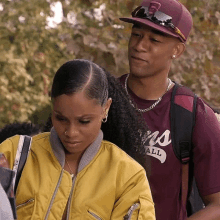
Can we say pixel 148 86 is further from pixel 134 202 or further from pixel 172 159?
pixel 134 202

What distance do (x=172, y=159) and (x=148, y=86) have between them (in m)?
0.52

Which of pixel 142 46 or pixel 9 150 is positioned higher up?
pixel 142 46

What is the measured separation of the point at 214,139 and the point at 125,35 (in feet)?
10.7

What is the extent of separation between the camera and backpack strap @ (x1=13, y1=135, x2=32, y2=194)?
304cm

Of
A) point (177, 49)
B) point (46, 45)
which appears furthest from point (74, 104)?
point (46, 45)

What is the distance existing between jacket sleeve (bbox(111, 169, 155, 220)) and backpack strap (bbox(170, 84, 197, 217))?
75cm

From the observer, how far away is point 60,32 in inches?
264

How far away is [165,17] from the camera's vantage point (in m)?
4.08

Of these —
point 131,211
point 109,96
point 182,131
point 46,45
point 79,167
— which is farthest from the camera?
point 46,45

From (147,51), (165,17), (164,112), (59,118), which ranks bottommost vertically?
(164,112)

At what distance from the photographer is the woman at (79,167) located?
9.90 feet

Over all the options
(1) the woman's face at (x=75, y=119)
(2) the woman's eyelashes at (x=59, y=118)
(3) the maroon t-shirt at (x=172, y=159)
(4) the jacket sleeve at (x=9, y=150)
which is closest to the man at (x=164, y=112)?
(3) the maroon t-shirt at (x=172, y=159)

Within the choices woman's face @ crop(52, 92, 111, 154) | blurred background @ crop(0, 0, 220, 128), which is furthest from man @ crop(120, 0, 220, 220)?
blurred background @ crop(0, 0, 220, 128)

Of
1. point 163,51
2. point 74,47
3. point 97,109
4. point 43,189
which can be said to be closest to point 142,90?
point 163,51
